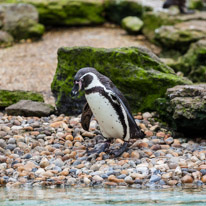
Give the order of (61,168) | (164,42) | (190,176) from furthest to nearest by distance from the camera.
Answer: (164,42) → (61,168) → (190,176)

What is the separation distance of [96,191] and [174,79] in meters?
2.66

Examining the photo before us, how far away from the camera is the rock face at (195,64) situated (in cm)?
884

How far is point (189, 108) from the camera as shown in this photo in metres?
5.09

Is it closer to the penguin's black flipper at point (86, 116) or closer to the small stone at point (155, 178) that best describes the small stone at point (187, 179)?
the small stone at point (155, 178)

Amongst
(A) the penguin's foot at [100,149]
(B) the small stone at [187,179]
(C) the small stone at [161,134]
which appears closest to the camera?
(B) the small stone at [187,179]

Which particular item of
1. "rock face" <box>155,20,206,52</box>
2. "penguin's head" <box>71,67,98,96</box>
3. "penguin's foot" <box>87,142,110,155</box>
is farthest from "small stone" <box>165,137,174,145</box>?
"rock face" <box>155,20,206,52</box>

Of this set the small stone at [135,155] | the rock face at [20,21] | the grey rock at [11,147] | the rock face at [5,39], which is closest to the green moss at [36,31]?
the rock face at [20,21]

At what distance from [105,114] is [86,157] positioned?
50cm

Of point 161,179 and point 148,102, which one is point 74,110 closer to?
point 148,102

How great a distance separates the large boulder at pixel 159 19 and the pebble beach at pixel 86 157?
6063 mm

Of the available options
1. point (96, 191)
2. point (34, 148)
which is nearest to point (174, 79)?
point (34, 148)

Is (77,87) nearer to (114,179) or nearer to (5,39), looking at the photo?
(114,179)

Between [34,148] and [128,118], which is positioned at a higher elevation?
[128,118]

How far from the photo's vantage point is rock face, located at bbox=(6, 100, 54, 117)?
605cm
